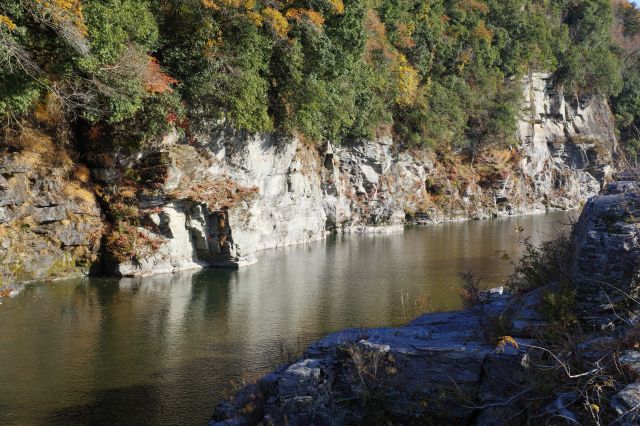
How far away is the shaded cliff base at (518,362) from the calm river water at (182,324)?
9.69 ft

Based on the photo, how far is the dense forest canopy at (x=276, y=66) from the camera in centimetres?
1741

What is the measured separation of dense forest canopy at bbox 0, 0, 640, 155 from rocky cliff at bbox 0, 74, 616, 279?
1.42 metres

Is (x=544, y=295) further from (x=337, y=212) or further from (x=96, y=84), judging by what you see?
(x=337, y=212)

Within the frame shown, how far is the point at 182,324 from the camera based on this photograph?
16000 millimetres

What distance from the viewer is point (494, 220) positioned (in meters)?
48.1

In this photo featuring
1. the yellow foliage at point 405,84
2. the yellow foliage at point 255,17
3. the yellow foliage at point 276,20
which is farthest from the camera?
the yellow foliage at point 405,84

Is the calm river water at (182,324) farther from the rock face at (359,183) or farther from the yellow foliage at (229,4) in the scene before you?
the yellow foliage at (229,4)

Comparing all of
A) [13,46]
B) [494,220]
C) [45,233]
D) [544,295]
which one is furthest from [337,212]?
[544,295]

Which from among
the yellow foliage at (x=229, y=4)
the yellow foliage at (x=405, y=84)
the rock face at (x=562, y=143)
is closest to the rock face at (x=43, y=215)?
the yellow foliage at (x=229, y=4)

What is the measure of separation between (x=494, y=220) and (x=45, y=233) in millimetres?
37589

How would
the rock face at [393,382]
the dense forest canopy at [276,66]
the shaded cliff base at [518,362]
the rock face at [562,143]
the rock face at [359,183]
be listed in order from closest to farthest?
the shaded cliff base at [518,362]
the rock face at [393,382]
the dense forest canopy at [276,66]
the rock face at [359,183]
the rock face at [562,143]

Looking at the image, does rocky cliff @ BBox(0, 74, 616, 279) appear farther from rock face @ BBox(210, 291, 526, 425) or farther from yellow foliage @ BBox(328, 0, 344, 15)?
rock face @ BBox(210, 291, 526, 425)

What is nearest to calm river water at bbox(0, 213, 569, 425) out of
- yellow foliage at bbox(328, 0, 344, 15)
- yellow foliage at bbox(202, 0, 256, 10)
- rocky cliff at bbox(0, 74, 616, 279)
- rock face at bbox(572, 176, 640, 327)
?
rocky cliff at bbox(0, 74, 616, 279)

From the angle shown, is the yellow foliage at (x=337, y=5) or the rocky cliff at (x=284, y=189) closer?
the rocky cliff at (x=284, y=189)
